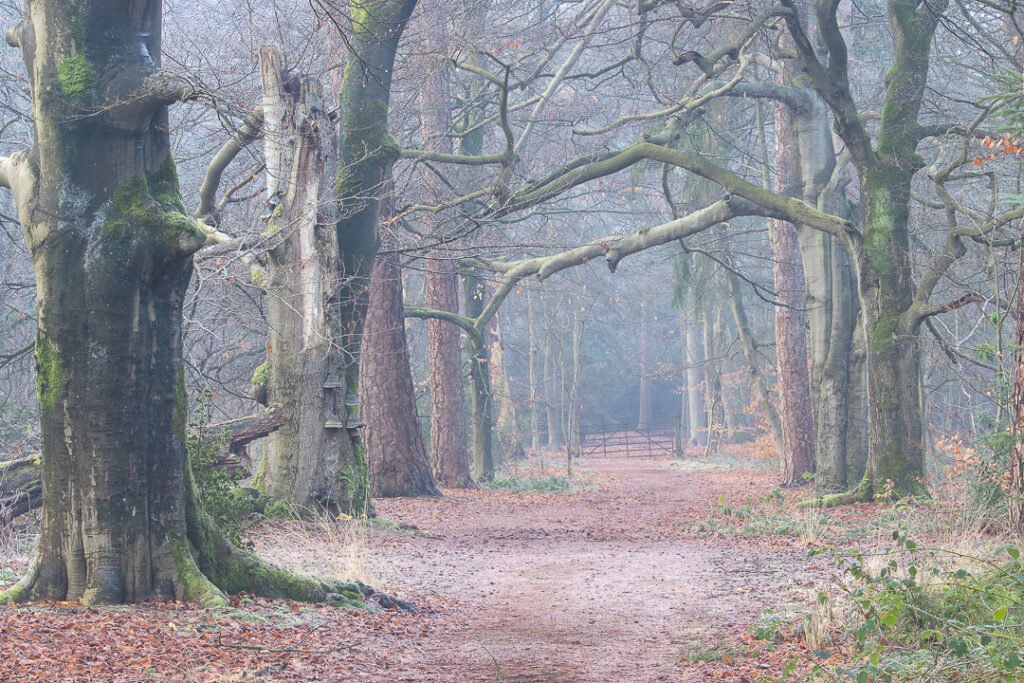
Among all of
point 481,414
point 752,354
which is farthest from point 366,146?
point 752,354

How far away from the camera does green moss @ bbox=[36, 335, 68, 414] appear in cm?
629

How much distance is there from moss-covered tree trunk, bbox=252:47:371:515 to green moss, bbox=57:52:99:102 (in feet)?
14.0

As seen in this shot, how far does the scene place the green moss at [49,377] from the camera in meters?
6.29

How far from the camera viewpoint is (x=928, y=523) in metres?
9.12

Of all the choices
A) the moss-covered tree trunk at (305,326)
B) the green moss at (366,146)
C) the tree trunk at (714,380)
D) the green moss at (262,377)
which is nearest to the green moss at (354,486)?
the moss-covered tree trunk at (305,326)

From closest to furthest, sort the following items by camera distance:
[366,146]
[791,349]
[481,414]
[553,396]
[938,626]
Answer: [938,626]
[366,146]
[791,349]
[481,414]
[553,396]

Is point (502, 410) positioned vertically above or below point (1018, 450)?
above

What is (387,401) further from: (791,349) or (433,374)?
(791,349)

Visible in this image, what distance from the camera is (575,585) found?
30.1 feet

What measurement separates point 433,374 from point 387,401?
3.18 meters

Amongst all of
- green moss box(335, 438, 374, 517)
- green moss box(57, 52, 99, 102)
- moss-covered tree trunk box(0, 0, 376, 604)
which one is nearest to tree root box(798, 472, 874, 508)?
green moss box(335, 438, 374, 517)

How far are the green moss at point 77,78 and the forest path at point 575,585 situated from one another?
4.39 m

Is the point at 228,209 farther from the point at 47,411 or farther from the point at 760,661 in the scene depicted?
the point at 760,661

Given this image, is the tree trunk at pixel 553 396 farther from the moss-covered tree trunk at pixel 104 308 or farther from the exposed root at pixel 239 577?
the moss-covered tree trunk at pixel 104 308
